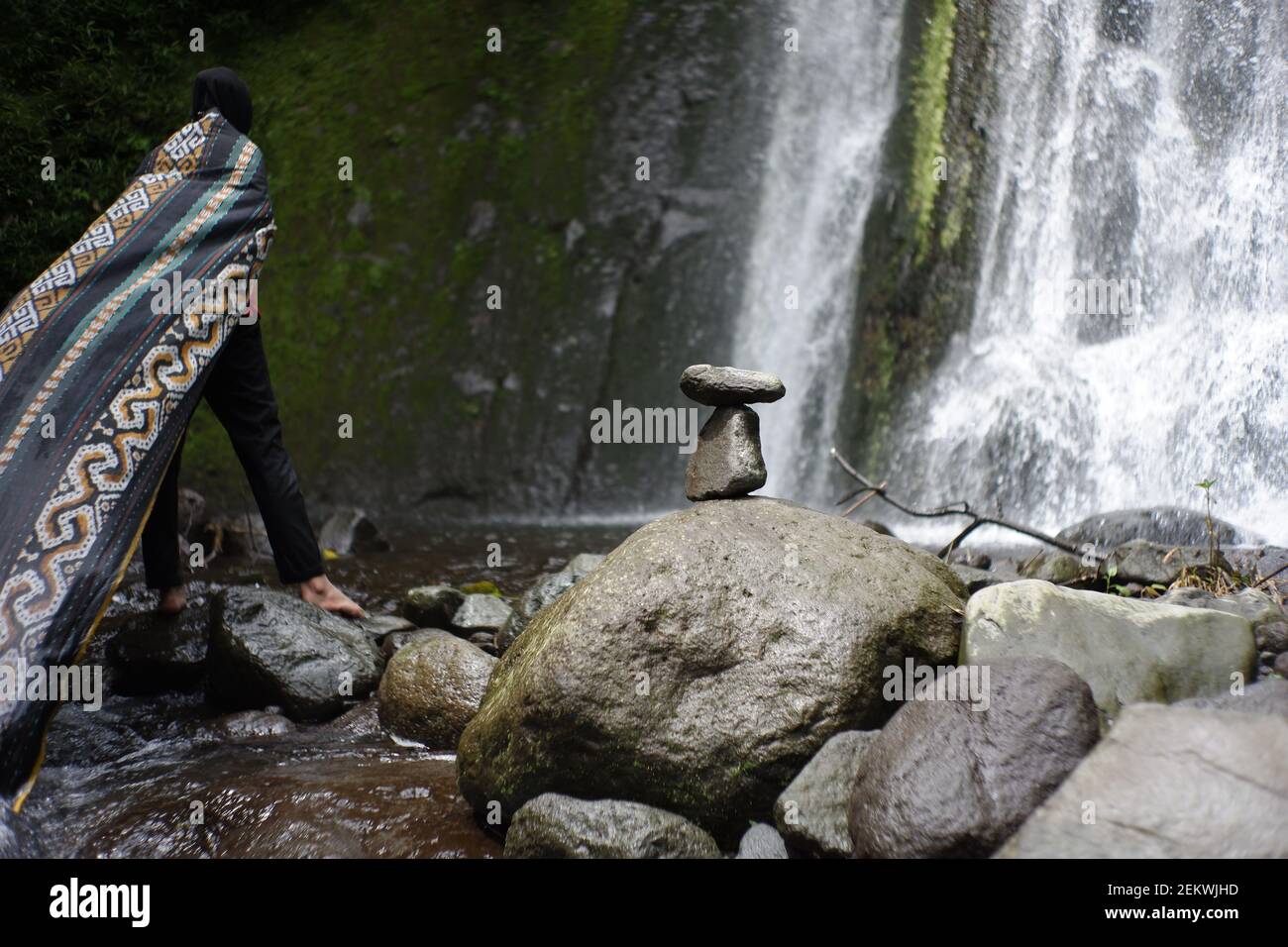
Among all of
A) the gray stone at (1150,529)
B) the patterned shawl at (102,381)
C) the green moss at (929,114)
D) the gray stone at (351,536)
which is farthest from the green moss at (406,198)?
the gray stone at (1150,529)

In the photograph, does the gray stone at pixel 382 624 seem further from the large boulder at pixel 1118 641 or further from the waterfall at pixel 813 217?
the waterfall at pixel 813 217

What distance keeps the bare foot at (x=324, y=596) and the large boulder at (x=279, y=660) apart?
10 centimetres

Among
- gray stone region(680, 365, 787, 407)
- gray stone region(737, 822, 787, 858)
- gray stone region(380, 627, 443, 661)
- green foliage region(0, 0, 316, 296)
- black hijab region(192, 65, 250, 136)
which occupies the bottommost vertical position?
gray stone region(737, 822, 787, 858)

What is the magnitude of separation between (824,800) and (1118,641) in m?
0.92

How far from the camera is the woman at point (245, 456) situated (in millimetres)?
3602

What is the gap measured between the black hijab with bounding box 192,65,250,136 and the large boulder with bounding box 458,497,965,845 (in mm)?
2215

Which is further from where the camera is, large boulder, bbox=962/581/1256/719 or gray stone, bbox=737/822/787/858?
large boulder, bbox=962/581/1256/719

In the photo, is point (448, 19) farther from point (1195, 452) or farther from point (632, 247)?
point (1195, 452)

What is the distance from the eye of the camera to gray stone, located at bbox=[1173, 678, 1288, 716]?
2.32m

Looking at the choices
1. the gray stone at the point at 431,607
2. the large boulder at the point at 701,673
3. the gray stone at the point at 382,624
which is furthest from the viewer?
the gray stone at the point at 431,607

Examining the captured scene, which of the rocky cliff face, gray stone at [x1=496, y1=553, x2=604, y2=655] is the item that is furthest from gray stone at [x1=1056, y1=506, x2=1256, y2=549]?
the rocky cliff face

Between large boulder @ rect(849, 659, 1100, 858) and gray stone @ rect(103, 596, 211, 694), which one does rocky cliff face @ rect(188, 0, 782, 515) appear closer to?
gray stone @ rect(103, 596, 211, 694)

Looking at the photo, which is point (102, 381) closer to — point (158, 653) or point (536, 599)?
point (158, 653)

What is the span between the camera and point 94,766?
3244mm
